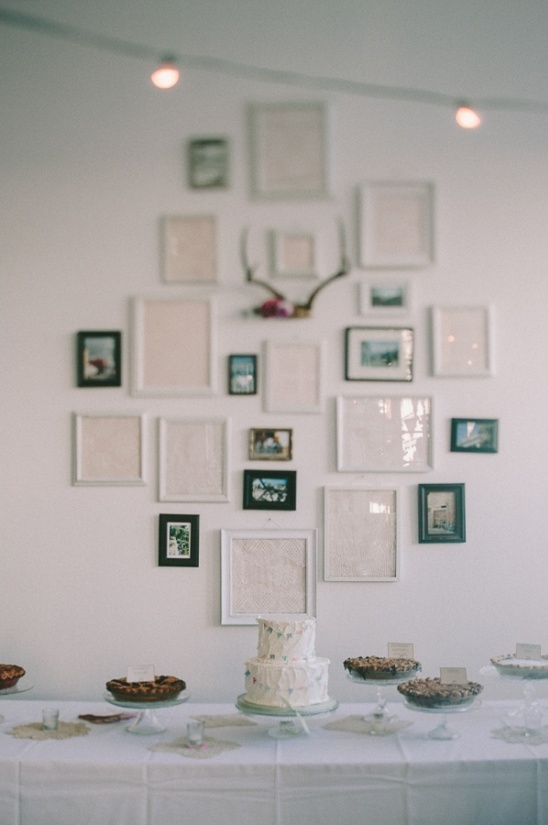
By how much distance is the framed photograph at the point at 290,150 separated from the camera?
390 cm

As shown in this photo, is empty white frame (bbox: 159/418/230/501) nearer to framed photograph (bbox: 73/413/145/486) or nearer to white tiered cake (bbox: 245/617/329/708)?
framed photograph (bbox: 73/413/145/486)

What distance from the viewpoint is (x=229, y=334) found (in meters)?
3.87

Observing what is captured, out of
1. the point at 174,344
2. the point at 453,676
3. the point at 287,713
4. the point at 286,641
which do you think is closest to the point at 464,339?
the point at 174,344

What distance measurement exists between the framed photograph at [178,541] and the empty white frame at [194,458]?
0.32 ft

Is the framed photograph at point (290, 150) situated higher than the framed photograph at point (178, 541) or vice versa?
the framed photograph at point (290, 150)

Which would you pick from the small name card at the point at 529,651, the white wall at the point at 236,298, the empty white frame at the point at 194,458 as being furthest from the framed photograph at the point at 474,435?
the empty white frame at the point at 194,458

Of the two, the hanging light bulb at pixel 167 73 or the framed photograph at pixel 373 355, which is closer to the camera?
the hanging light bulb at pixel 167 73

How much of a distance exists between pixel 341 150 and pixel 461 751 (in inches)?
93.4

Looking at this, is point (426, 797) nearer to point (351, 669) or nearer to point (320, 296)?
point (351, 669)

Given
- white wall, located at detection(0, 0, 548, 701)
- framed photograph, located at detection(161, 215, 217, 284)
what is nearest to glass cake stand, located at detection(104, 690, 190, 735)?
white wall, located at detection(0, 0, 548, 701)

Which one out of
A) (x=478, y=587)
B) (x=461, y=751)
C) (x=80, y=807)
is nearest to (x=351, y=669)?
(x=461, y=751)

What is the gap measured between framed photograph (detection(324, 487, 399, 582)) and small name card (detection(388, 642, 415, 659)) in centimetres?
41

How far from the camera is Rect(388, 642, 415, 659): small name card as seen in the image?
3.41m

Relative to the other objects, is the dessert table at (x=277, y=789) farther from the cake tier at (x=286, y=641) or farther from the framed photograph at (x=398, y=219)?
the framed photograph at (x=398, y=219)
